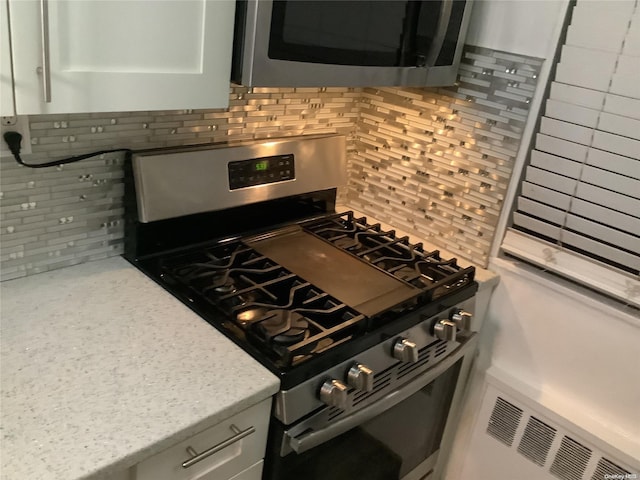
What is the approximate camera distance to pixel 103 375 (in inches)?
41.4

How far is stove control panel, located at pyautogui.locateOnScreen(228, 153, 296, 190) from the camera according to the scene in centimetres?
151

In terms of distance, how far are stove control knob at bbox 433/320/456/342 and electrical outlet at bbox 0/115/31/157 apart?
100cm

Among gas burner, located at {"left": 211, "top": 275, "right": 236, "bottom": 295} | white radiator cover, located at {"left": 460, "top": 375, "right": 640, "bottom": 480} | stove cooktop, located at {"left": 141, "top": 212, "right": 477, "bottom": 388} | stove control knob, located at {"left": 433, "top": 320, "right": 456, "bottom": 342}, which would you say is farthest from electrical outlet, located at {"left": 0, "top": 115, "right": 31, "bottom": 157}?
white radiator cover, located at {"left": 460, "top": 375, "right": 640, "bottom": 480}

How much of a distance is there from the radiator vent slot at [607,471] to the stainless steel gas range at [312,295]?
0.41 meters

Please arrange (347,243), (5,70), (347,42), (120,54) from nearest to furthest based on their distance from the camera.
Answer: (5,70)
(120,54)
(347,42)
(347,243)

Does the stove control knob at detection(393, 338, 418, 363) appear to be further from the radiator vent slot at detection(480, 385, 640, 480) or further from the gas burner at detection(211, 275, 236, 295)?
the radiator vent slot at detection(480, 385, 640, 480)

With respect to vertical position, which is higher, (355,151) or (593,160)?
(593,160)

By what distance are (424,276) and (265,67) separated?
0.70 m

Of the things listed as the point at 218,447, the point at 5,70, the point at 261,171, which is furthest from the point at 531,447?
the point at 5,70

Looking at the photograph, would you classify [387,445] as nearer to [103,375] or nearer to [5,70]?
[103,375]

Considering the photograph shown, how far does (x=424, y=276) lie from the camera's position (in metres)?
1.54

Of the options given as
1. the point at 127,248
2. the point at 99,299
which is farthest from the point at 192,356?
the point at 127,248

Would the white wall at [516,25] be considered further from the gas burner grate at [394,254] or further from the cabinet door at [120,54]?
the cabinet door at [120,54]

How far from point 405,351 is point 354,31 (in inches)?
27.7
